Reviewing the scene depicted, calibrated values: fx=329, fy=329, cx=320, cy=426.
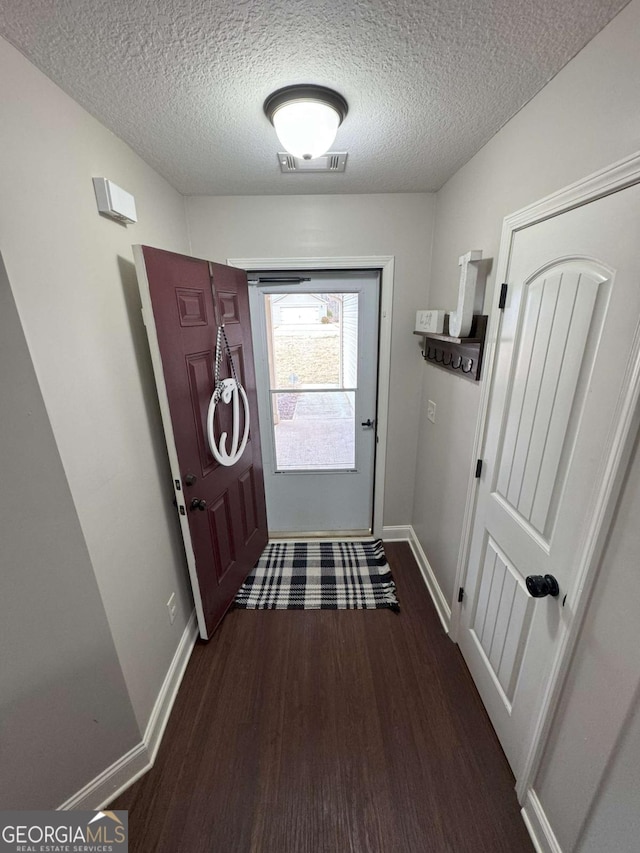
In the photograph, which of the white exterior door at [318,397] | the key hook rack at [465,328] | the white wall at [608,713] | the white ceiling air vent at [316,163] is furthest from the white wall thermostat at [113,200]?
the white wall at [608,713]

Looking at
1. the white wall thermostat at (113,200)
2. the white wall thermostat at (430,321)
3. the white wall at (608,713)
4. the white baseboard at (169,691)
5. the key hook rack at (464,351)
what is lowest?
the white baseboard at (169,691)

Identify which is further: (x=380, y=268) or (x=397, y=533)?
(x=397, y=533)

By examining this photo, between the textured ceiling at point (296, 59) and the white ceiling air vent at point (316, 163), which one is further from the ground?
the white ceiling air vent at point (316, 163)

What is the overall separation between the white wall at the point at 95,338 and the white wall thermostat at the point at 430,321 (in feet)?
4.86

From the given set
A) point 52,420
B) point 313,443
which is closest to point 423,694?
point 313,443

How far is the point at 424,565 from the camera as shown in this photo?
90.7 inches

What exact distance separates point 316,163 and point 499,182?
2.68 ft

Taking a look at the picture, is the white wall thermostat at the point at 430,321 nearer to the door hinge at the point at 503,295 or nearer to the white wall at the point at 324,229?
the white wall at the point at 324,229

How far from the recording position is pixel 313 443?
2.52m

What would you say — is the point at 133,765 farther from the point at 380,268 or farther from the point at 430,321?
the point at 380,268

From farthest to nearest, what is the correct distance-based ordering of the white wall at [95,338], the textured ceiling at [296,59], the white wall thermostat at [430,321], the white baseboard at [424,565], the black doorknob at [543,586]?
the white baseboard at [424,565] → the white wall thermostat at [430,321] → the black doorknob at [543,586] → the white wall at [95,338] → the textured ceiling at [296,59]

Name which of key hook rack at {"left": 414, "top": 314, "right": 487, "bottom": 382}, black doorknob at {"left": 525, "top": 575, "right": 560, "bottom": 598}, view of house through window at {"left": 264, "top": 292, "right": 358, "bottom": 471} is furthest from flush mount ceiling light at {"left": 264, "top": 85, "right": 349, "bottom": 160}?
black doorknob at {"left": 525, "top": 575, "right": 560, "bottom": 598}

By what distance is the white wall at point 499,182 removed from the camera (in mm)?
810

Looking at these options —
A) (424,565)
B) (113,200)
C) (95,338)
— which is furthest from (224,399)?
(424,565)
